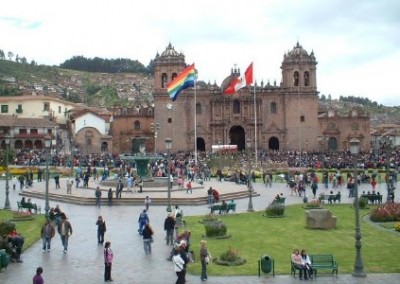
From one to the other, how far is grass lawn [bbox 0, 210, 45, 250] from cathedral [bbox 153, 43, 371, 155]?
144 ft

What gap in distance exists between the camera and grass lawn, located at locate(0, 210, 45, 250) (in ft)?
62.5

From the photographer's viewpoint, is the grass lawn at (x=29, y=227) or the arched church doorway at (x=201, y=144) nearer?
the grass lawn at (x=29, y=227)

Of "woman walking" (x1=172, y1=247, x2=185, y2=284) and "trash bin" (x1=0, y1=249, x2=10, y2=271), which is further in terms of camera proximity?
"trash bin" (x1=0, y1=249, x2=10, y2=271)

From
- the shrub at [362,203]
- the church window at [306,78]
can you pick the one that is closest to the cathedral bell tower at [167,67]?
the church window at [306,78]

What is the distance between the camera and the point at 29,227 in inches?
850

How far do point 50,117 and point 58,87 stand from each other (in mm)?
46741

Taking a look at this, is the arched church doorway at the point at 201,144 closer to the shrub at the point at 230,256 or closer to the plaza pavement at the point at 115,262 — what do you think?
the plaza pavement at the point at 115,262

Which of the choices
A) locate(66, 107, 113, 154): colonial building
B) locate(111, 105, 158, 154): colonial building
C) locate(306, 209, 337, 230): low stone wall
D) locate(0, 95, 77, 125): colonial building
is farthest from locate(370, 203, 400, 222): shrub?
locate(0, 95, 77, 125): colonial building

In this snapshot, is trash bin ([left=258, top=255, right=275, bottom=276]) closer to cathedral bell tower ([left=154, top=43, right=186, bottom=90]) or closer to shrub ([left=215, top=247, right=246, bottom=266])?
shrub ([left=215, top=247, right=246, bottom=266])

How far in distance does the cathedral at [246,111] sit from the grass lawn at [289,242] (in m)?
45.6

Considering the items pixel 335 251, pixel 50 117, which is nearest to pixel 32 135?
pixel 50 117

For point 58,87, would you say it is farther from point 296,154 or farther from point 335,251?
point 335,251

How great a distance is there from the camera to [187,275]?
47.4ft

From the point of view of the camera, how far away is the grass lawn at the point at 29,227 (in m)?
19.0
